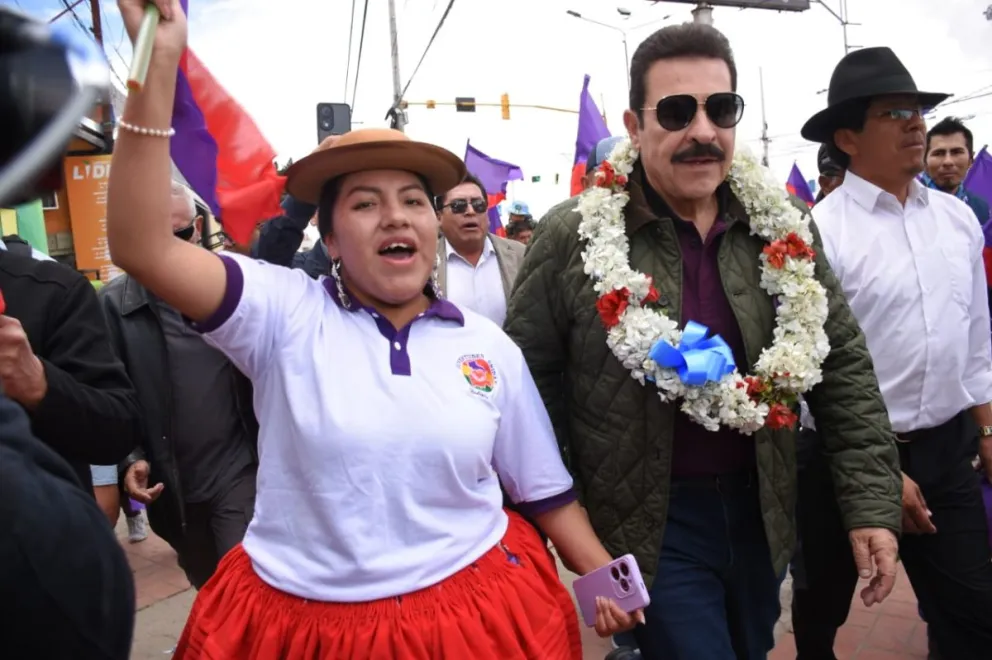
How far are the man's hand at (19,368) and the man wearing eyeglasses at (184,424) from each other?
1325 millimetres

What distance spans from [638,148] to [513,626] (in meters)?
1.53

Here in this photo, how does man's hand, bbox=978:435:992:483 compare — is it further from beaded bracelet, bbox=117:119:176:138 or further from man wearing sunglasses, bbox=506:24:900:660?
beaded bracelet, bbox=117:119:176:138

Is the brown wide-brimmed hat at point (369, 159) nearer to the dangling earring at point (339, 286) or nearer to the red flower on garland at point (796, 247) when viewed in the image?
the dangling earring at point (339, 286)

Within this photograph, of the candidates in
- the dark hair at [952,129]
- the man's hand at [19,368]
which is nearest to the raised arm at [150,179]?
the man's hand at [19,368]

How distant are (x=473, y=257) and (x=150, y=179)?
3156 millimetres

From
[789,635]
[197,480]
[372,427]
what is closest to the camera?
[372,427]

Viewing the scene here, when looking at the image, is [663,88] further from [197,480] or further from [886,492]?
[197,480]

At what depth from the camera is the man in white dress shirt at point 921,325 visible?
9.63 ft

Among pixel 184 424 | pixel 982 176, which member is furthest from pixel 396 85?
pixel 184 424

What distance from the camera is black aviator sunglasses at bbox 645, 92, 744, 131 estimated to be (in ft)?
8.02

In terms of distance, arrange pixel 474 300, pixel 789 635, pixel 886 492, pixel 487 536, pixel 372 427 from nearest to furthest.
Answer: pixel 372 427 → pixel 487 536 → pixel 886 492 → pixel 789 635 → pixel 474 300

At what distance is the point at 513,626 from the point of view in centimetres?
191

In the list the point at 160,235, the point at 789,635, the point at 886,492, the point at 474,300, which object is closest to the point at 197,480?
the point at 474,300

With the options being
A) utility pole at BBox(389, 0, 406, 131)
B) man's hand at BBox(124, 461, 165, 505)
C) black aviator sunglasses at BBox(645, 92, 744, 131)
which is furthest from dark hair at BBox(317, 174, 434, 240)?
utility pole at BBox(389, 0, 406, 131)
